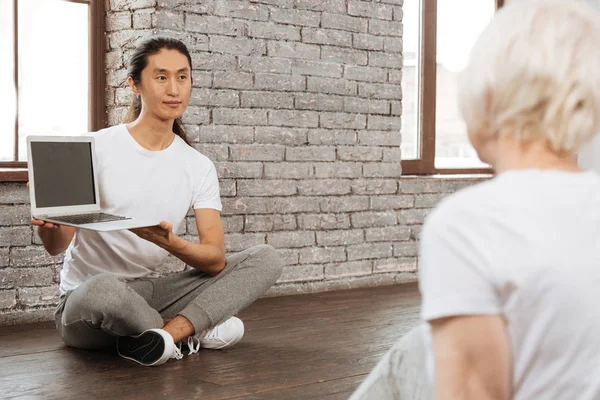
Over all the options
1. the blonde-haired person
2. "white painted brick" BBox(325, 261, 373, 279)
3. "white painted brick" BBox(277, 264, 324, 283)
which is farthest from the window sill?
the blonde-haired person

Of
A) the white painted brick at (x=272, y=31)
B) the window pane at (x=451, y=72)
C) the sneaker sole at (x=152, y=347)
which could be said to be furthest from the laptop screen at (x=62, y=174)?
the window pane at (x=451, y=72)

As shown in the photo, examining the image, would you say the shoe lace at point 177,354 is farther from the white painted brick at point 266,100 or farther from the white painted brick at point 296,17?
the white painted brick at point 296,17

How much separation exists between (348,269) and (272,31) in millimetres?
1140

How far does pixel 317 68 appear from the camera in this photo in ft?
12.4

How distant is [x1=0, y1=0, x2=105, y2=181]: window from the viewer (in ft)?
10.2

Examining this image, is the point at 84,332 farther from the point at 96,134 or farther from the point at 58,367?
the point at 96,134

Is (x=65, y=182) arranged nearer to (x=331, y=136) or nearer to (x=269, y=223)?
(x=269, y=223)

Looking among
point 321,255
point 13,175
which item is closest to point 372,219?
point 321,255

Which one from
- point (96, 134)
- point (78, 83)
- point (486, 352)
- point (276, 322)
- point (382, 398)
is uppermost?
point (78, 83)

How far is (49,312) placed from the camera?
10.2ft

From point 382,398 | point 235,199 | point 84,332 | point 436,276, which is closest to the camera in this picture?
point 436,276

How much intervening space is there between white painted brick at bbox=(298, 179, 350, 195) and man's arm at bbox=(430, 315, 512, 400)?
305 centimetres

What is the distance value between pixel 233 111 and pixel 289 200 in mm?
475

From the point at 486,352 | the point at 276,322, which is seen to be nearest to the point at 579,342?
the point at 486,352
